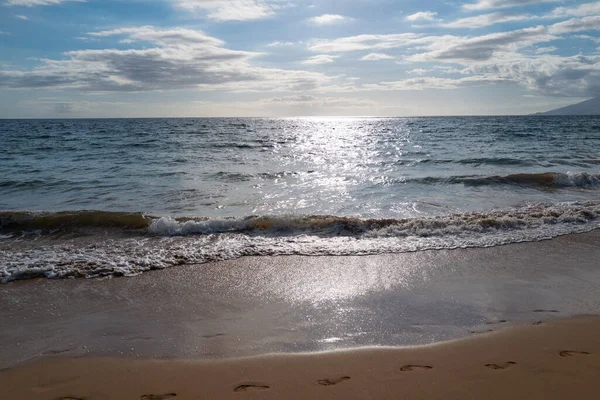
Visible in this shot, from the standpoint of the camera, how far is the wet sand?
169 inches

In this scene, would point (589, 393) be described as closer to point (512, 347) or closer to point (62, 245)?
point (512, 347)

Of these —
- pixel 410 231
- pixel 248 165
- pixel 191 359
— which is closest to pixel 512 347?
pixel 191 359

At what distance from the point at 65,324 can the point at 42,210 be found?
7.28m

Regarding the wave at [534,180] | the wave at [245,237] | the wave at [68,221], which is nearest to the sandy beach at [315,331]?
the wave at [245,237]

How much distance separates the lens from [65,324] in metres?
4.84

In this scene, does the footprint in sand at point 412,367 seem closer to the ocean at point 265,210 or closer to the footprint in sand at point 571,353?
the footprint in sand at point 571,353

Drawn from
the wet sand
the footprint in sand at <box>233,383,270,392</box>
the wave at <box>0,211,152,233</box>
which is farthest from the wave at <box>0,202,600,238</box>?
the footprint in sand at <box>233,383,270,392</box>

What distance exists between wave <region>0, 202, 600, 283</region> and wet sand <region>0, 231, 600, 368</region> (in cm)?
43

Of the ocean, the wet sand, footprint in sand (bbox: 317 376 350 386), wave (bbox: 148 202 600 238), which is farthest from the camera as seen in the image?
wave (bbox: 148 202 600 238)

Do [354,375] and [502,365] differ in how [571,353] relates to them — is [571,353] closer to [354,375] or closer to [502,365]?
[502,365]

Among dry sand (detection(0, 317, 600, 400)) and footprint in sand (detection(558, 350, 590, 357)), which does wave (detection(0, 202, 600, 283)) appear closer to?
dry sand (detection(0, 317, 600, 400))

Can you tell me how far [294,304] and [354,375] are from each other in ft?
5.74

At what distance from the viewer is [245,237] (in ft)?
28.0

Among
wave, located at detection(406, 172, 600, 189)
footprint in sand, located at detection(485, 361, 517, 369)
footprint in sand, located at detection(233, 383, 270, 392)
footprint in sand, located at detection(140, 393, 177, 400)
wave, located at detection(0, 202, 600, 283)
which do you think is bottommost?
footprint in sand, located at detection(140, 393, 177, 400)
